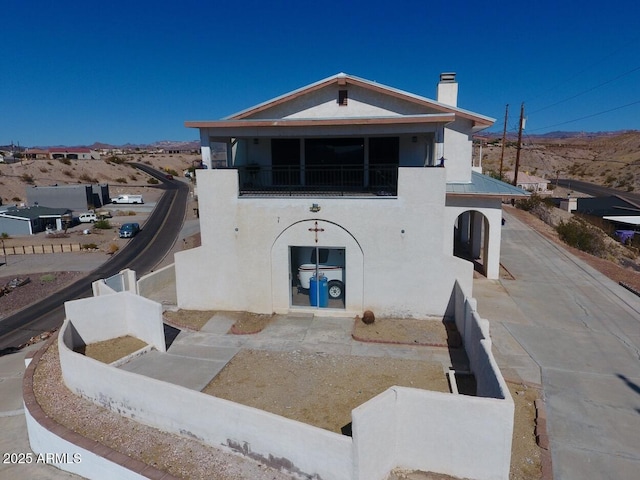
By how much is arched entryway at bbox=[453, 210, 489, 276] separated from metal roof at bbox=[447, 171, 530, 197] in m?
0.99

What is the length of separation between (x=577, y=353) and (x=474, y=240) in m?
9.95

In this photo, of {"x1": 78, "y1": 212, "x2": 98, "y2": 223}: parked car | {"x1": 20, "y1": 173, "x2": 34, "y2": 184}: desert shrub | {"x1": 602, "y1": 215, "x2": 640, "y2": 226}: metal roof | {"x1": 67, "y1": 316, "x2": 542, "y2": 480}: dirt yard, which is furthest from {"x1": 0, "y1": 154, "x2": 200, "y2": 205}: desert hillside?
{"x1": 67, "y1": 316, "x2": 542, "y2": 480}: dirt yard

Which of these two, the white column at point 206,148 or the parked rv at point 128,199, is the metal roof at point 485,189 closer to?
the white column at point 206,148

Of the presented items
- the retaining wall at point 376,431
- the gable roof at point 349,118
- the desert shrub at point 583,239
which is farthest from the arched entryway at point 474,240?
the retaining wall at point 376,431

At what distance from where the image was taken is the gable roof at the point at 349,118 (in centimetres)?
1255

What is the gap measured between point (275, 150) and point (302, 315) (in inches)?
249

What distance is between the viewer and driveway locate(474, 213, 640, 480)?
729 centimetres

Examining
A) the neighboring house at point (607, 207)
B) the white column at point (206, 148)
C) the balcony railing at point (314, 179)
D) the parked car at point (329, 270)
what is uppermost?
the white column at point (206, 148)

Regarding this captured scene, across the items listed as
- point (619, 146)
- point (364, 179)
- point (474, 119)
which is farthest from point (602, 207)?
point (619, 146)

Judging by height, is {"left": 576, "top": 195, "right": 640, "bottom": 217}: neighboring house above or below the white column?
below

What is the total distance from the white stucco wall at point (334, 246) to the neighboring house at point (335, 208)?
0.11ft

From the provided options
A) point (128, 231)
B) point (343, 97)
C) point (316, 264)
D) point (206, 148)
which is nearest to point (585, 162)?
point (128, 231)

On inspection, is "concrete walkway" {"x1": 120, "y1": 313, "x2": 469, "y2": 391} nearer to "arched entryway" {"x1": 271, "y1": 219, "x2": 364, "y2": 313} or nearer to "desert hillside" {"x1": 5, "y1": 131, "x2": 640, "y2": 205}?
"arched entryway" {"x1": 271, "y1": 219, "x2": 364, "y2": 313}

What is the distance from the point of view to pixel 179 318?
544 inches
